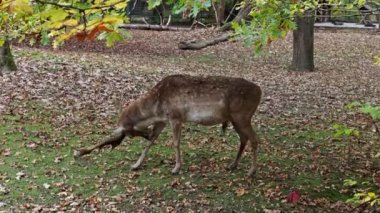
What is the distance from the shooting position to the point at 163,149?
848 centimetres

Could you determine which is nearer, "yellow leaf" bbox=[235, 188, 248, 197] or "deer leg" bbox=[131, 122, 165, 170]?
"yellow leaf" bbox=[235, 188, 248, 197]

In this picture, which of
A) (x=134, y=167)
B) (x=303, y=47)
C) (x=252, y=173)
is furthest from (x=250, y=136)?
(x=303, y=47)

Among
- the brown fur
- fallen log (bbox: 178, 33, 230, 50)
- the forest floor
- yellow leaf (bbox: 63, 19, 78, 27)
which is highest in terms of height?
yellow leaf (bbox: 63, 19, 78, 27)

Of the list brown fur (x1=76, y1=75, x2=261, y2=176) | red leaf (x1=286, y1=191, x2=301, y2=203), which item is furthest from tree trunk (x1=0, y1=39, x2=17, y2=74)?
red leaf (x1=286, y1=191, x2=301, y2=203)

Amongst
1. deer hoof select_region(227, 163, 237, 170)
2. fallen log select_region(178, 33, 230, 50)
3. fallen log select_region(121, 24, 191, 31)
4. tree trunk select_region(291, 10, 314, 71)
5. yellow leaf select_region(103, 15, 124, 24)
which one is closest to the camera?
yellow leaf select_region(103, 15, 124, 24)

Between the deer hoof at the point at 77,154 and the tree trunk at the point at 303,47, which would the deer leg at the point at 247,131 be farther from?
the tree trunk at the point at 303,47

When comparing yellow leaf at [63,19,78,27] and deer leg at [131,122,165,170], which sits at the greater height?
yellow leaf at [63,19,78,27]

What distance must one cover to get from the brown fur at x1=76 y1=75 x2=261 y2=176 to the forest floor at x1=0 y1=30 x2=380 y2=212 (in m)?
0.46

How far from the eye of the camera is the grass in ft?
21.8

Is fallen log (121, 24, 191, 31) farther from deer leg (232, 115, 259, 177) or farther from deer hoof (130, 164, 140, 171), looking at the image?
deer leg (232, 115, 259, 177)

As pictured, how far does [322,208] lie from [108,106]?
5.40 m

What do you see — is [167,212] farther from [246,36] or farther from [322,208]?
[246,36]

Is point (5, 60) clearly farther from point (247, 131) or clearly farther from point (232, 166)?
point (247, 131)

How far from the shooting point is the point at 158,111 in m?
7.37
